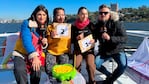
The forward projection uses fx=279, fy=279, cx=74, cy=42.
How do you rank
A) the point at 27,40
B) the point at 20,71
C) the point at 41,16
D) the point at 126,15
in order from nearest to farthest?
the point at 20,71 → the point at 27,40 → the point at 41,16 → the point at 126,15

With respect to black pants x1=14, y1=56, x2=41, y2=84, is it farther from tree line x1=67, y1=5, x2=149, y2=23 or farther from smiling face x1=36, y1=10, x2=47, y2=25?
tree line x1=67, y1=5, x2=149, y2=23

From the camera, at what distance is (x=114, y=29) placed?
4.00 meters

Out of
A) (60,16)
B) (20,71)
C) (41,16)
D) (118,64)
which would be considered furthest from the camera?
(118,64)

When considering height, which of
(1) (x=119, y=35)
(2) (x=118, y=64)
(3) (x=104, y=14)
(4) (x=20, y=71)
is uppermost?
(3) (x=104, y=14)

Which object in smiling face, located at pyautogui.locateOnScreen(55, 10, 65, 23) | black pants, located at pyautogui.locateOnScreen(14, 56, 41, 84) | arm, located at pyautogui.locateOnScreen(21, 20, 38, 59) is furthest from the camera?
smiling face, located at pyautogui.locateOnScreen(55, 10, 65, 23)

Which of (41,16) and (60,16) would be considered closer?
(41,16)

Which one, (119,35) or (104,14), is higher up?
(104,14)

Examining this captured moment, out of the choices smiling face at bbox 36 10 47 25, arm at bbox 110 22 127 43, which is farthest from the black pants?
arm at bbox 110 22 127 43

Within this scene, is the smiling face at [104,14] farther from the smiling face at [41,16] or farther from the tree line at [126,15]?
the smiling face at [41,16]

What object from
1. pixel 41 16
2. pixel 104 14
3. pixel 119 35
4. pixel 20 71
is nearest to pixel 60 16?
pixel 41 16

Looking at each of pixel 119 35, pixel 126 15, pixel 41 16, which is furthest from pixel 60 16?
pixel 126 15

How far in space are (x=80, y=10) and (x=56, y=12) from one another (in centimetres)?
34

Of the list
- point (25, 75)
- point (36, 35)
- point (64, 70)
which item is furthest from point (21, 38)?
point (64, 70)

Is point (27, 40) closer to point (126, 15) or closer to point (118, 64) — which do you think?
point (118, 64)
